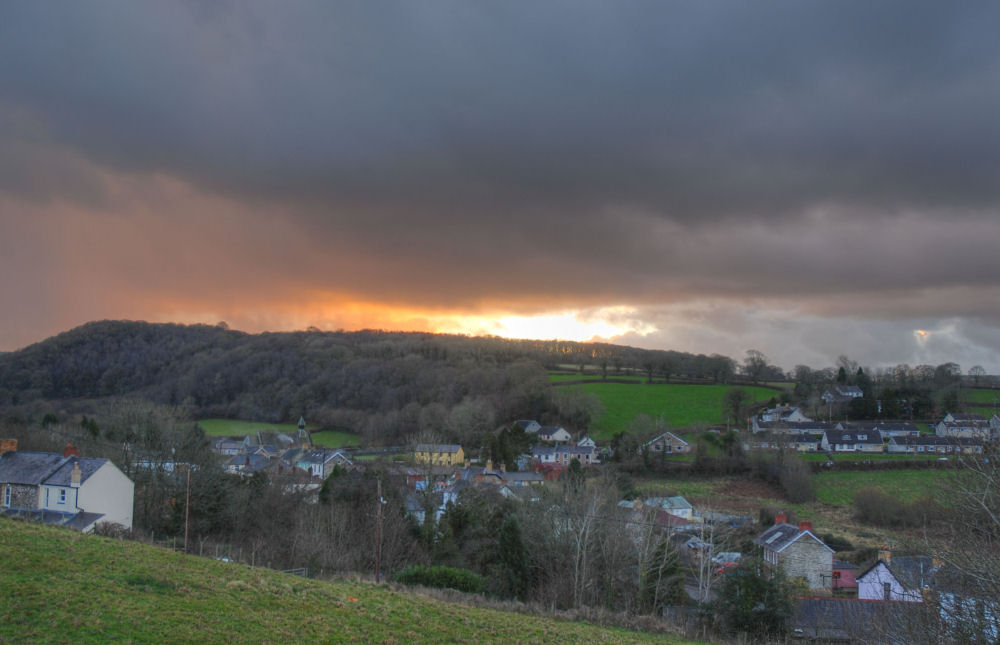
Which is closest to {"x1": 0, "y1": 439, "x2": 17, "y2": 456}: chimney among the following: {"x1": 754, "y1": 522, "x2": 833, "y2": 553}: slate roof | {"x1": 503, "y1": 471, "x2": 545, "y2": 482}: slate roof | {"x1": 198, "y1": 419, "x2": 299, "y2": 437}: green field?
{"x1": 503, "y1": 471, "x2": 545, "y2": 482}: slate roof

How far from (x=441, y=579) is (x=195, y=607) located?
12.1 m

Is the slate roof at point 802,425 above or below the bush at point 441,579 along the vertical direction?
above

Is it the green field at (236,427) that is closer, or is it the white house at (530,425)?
the white house at (530,425)

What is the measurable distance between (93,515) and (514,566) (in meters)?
19.0

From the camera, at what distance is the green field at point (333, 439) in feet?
256

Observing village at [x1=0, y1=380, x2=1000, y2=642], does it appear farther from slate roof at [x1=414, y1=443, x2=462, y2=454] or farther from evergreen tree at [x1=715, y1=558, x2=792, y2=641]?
evergreen tree at [x1=715, y1=558, x2=792, y2=641]

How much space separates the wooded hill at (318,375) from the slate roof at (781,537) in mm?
44290

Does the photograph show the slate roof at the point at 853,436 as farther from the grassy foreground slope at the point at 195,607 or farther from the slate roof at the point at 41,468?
the slate roof at the point at 41,468

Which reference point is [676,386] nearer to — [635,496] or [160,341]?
[635,496]

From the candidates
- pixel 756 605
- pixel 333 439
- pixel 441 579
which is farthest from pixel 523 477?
pixel 756 605

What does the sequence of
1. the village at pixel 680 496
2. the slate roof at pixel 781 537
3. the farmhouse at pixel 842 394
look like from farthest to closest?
the farmhouse at pixel 842 394 < the slate roof at pixel 781 537 < the village at pixel 680 496

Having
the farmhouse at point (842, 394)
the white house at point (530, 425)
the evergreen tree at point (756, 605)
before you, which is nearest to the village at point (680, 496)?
the evergreen tree at point (756, 605)

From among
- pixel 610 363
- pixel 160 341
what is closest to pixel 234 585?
pixel 610 363

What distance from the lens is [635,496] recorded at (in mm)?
48188
